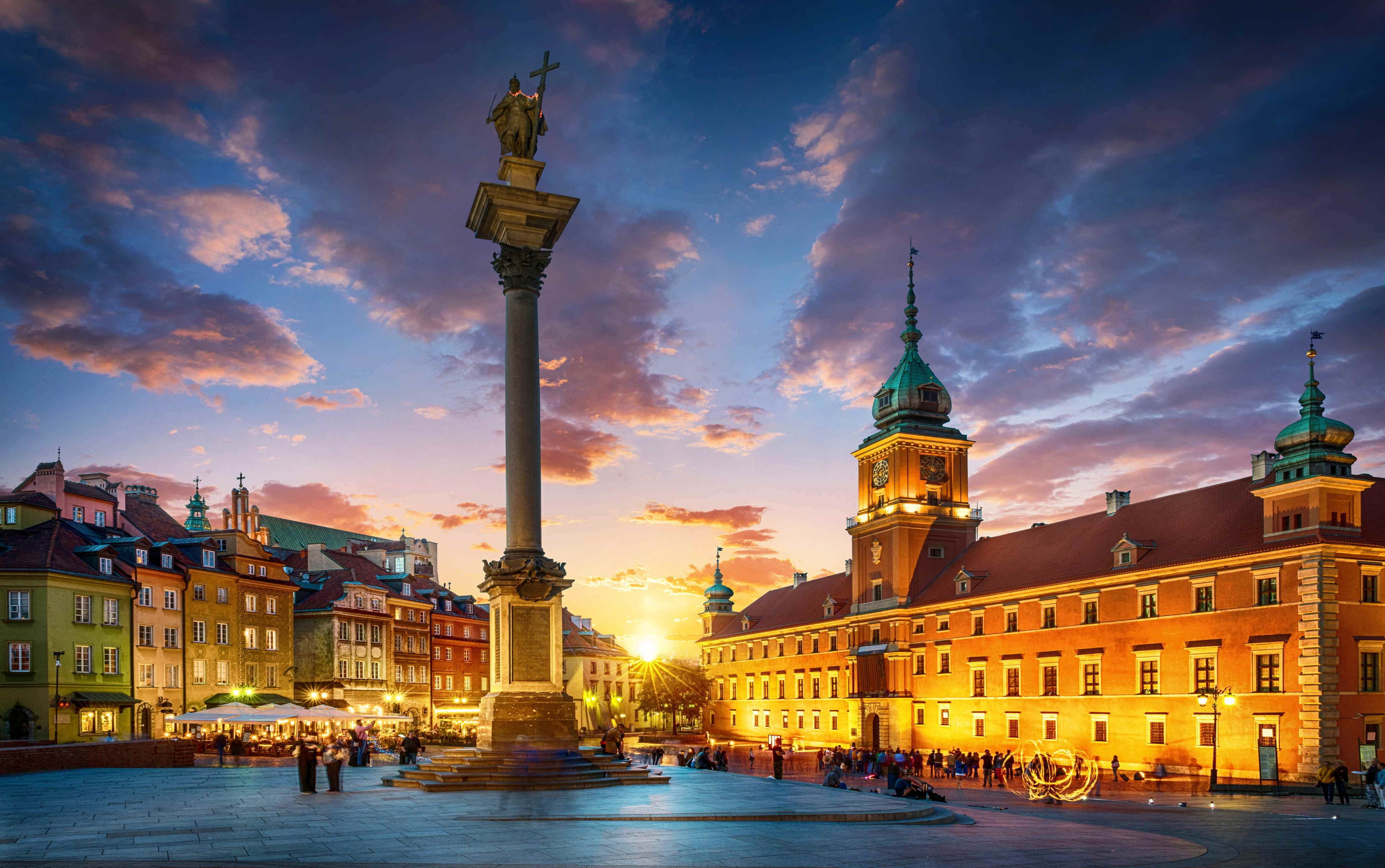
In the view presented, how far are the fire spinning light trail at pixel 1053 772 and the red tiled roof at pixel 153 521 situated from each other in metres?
49.6

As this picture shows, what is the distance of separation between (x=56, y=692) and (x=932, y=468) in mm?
59288

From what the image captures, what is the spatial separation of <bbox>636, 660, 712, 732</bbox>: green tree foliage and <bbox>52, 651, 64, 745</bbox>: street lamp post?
67.5m

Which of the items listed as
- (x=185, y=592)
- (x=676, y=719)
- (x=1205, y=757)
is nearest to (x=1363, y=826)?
(x=1205, y=757)

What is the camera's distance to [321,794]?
2612cm

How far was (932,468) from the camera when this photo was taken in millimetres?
87438

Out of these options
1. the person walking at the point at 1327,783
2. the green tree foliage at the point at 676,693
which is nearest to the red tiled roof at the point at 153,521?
the green tree foliage at the point at 676,693

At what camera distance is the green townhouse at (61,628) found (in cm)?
5284

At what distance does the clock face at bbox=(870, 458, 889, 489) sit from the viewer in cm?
8769

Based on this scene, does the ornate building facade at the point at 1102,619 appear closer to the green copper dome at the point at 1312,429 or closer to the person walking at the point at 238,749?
the green copper dome at the point at 1312,429

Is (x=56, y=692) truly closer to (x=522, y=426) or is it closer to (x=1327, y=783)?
(x=522, y=426)

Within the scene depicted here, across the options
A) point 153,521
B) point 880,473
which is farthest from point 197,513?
point 880,473

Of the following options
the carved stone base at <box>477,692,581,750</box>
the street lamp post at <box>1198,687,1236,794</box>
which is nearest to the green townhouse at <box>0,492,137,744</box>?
the carved stone base at <box>477,692,581,750</box>

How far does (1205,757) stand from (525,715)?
3933 centimetres

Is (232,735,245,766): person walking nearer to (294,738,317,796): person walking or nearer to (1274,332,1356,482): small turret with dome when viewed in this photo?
(294,738,317,796): person walking
